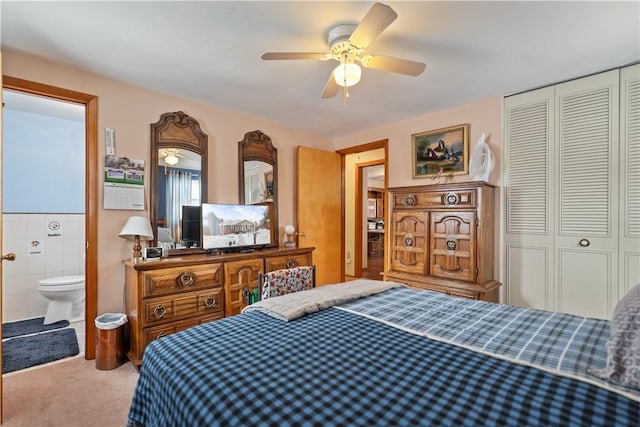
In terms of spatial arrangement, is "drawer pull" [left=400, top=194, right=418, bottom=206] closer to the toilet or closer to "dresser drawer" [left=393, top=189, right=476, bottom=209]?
"dresser drawer" [left=393, top=189, right=476, bottom=209]

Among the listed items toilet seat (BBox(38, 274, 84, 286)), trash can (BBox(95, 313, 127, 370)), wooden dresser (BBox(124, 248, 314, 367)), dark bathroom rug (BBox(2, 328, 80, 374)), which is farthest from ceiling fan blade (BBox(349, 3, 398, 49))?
toilet seat (BBox(38, 274, 84, 286))

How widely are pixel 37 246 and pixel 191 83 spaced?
9.13 ft

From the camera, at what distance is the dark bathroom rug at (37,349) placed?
242cm

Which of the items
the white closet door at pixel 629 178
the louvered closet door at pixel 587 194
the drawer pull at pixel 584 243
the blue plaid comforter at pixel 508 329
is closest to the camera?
the blue plaid comforter at pixel 508 329

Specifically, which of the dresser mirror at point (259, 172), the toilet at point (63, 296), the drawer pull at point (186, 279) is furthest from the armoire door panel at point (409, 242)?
the toilet at point (63, 296)

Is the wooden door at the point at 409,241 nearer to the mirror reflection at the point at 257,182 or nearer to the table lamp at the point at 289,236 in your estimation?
the table lamp at the point at 289,236

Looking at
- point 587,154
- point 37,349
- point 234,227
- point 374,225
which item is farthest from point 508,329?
point 374,225

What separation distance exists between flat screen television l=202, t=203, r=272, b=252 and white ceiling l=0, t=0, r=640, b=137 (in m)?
1.14

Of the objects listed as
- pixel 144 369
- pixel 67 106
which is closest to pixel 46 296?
pixel 67 106

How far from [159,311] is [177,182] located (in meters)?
1.22

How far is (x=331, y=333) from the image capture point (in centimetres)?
127

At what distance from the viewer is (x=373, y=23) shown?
59.1 inches

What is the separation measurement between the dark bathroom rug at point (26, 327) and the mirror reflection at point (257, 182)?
241cm

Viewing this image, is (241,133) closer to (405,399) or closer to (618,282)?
(405,399)
